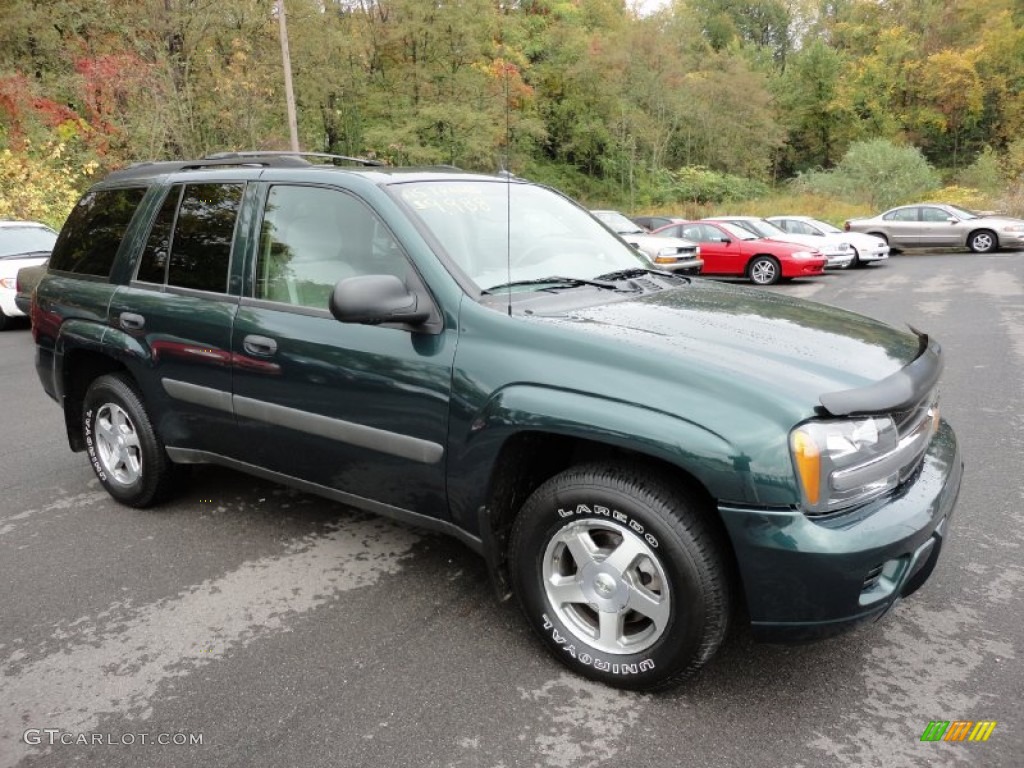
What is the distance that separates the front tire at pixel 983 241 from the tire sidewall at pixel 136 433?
25.0 m

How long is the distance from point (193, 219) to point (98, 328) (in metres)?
0.87

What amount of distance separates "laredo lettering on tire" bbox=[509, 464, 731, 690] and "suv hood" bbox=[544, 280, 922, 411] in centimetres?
42

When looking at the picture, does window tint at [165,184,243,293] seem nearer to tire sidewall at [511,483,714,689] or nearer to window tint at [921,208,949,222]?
tire sidewall at [511,483,714,689]

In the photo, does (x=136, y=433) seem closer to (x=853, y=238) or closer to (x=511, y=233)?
(x=511, y=233)

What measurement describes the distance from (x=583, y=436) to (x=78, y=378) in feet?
11.1

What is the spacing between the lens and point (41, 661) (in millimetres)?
2857

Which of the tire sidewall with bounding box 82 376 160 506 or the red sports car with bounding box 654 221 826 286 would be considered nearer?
the tire sidewall with bounding box 82 376 160 506

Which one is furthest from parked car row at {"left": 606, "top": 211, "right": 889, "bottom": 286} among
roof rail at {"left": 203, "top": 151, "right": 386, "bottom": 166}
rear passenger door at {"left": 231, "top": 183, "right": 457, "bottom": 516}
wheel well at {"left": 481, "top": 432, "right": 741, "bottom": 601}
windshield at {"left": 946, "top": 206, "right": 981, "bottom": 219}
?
wheel well at {"left": 481, "top": 432, "right": 741, "bottom": 601}

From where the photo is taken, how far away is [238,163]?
3.83 meters

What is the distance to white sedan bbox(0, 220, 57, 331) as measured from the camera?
35.3 feet

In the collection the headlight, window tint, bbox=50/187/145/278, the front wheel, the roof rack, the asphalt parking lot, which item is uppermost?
the roof rack

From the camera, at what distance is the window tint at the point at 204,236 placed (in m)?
3.58

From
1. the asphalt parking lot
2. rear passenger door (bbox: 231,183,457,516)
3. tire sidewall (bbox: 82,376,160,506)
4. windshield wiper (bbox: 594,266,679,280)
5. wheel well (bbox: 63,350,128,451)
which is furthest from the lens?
wheel well (bbox: 63,350,128,451)

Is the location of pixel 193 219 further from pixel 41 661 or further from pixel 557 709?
pixel 557 709
